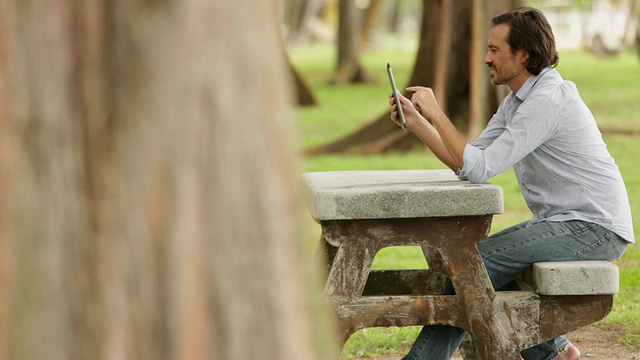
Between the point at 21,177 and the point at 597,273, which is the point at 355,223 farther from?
the point at 21,177

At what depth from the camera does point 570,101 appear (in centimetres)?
444

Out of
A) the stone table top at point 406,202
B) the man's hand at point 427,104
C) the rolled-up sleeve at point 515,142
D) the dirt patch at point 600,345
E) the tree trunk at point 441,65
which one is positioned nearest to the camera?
the stone table top at point 406,202

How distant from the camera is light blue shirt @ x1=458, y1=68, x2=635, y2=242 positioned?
436 centimetres

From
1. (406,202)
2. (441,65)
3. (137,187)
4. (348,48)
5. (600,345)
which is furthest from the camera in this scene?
(348,48)

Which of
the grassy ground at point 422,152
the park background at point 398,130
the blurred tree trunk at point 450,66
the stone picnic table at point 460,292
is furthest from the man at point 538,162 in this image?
the blurred tree trunk at point 450,66

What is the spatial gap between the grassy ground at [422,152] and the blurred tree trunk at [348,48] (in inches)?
21.7

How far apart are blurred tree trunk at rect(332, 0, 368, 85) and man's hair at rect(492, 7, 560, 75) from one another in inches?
891

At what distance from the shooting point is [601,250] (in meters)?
4.38

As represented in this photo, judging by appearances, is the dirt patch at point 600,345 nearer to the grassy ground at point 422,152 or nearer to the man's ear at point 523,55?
the grassy ground at point 422,152

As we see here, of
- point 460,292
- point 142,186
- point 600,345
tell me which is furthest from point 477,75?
point 142,186

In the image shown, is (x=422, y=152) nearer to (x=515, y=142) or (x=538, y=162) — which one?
(x=538, y=162)

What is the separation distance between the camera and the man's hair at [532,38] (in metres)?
4.49

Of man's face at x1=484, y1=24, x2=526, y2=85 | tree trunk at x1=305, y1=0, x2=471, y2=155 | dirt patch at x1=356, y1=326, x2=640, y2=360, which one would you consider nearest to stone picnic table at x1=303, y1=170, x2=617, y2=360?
man's face at x1=484, y1=24, x2=526, y2=85

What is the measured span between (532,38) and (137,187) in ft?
7.51
